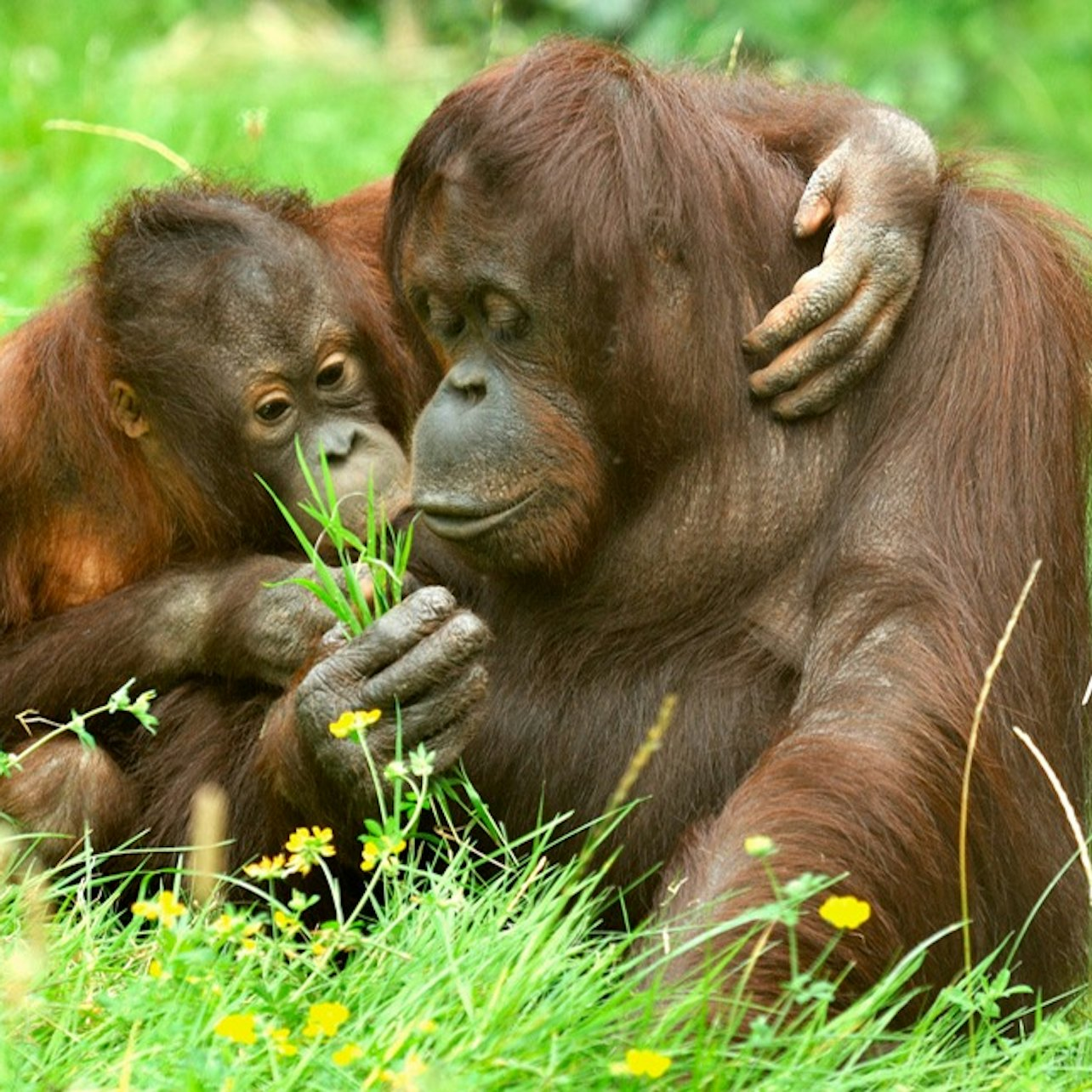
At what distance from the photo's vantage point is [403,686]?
3.71 m

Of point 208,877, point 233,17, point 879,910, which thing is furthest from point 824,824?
point 233,17

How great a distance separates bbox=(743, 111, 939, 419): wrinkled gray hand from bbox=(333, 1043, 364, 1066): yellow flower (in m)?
1.43

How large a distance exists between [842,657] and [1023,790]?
37cm

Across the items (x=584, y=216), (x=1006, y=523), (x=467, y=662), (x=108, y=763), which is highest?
(x=584, y=216)

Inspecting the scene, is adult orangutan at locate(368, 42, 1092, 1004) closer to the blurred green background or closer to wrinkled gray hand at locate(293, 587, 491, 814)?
wrinkled gray hand at locate(293, 587, 491, 814)

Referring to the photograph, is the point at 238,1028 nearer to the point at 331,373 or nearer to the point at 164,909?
the point at 164,909

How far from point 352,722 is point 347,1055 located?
758mm

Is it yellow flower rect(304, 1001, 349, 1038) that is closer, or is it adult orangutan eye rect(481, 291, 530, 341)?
yellow flower rect(304, 1001, 349, 1038)

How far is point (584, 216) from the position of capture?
3.72 m

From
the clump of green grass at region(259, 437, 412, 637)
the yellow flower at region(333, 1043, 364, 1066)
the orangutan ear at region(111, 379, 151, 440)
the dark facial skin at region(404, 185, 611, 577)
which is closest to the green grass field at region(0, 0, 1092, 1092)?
the yellow flower at region(333, 1043, 364, 1066)

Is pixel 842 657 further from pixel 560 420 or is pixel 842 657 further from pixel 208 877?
pixel 208 877

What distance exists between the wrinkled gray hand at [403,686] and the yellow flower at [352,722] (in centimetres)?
9

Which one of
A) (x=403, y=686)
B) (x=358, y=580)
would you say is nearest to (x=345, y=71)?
(x=358, y=580)

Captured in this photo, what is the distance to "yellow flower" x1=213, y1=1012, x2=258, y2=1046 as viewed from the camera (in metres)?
2.76
